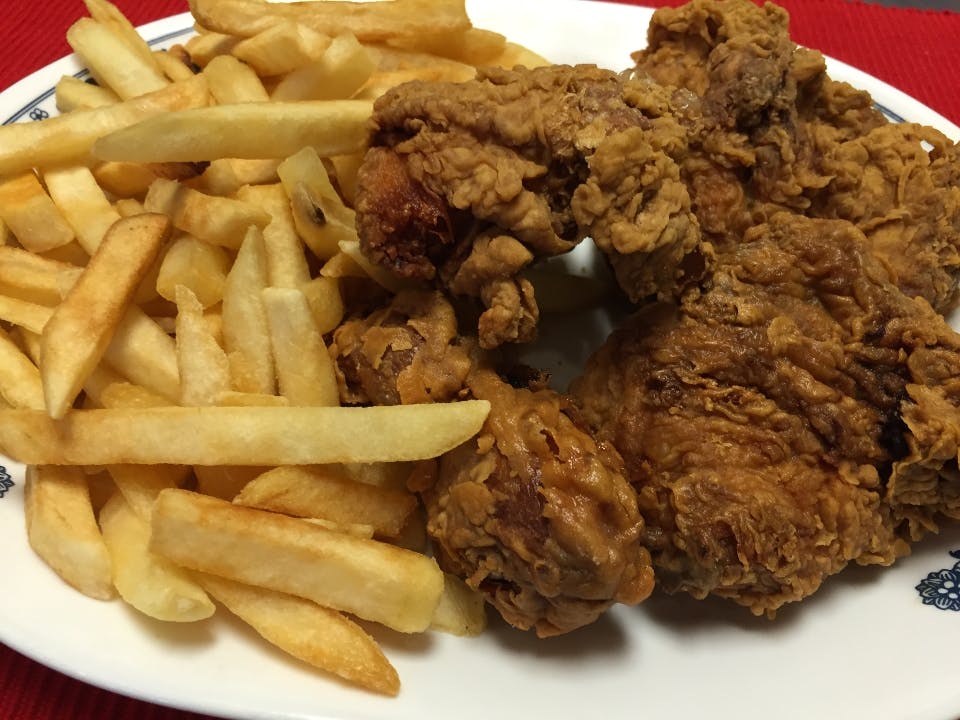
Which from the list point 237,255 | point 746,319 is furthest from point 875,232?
point 237,255

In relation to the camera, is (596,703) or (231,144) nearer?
(596,703)

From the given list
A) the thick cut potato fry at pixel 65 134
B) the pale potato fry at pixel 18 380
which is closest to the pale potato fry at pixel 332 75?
the thick cut potato fry at pixel 65 134

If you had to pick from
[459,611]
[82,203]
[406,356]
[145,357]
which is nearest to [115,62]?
[82,203]

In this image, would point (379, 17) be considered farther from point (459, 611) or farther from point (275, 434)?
point (459, 611)

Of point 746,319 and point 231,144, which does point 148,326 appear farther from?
point 746,319

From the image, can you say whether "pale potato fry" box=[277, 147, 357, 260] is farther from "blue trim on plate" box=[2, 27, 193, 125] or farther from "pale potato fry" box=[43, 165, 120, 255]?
"blue trim on plate" box=[2, 27, 193, 125]

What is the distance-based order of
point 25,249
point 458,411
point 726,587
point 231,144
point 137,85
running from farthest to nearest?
point 137,85
point 25,249
point 231,144
point 726,587
point 458,411

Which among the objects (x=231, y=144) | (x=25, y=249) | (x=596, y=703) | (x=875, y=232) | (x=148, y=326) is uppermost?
(x=231, y=144)

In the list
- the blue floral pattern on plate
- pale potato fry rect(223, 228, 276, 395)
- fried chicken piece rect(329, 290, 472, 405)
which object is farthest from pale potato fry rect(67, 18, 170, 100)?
the blue floral pattern on plate
